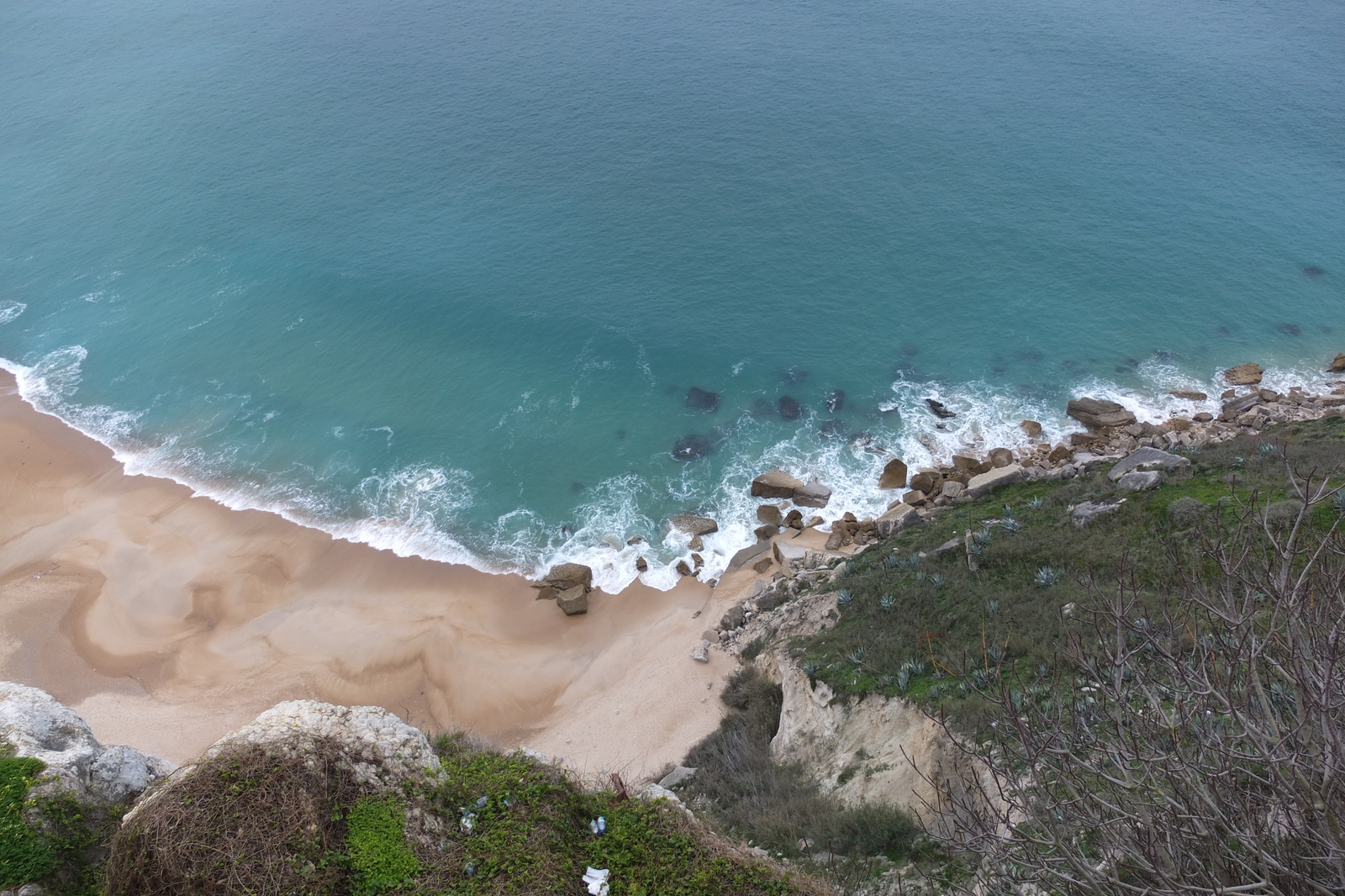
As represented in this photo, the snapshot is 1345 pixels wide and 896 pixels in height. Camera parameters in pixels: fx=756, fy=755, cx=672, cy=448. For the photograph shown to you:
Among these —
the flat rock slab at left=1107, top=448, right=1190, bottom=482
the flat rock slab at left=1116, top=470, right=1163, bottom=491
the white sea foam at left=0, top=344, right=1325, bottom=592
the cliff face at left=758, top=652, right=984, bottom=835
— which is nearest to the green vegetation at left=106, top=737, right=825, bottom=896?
the cliff face at left=758, top=652, right=984, bottom=835

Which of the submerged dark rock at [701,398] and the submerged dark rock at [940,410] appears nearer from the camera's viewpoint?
the submerged dark rock at [940,410]

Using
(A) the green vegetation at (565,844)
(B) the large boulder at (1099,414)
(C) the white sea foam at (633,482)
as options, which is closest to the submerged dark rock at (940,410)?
(C) the white sea foam at (633,482)

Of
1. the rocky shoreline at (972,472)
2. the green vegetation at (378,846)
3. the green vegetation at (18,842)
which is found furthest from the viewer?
the rocky shoreline at (972,472)

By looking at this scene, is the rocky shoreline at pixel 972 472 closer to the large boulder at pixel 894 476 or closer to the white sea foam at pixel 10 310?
the large boulder at pixel 894 476

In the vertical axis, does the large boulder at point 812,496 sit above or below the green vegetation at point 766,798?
below

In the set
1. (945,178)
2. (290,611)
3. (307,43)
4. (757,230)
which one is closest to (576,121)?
(757,230)

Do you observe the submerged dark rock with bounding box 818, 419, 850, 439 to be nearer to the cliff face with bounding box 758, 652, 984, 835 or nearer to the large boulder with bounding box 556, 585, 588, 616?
the large boulder with bounding box 556, 585, 588, 616
